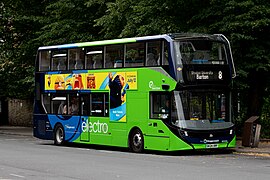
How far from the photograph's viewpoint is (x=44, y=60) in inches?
1163

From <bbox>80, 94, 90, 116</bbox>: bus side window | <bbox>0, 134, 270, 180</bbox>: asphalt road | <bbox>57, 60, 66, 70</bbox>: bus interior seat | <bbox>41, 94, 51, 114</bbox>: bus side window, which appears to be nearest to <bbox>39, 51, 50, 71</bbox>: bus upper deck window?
<bbox>57, 60, 66, 70</bbox>: bus interior seat

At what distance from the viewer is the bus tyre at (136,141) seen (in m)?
23.9

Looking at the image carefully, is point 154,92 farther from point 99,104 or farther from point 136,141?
point 99,104

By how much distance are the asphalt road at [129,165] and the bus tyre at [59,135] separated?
391 cm

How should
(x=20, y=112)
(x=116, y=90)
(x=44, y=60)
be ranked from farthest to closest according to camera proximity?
(x=20, y=112)
(x=44, y=60)
(x=116, y=90)

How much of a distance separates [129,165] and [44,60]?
12036mm

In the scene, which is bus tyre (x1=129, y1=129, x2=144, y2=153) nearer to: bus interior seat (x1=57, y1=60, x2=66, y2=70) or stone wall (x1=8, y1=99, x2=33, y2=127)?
bus interior seat (x1=57, y1=60, x2=66, y2=70)

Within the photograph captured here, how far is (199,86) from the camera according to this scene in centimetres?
2270

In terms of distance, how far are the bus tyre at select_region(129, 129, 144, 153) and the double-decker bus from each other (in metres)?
0.02

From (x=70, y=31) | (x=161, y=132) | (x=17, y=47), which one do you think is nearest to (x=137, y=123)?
(x=161, y=132)

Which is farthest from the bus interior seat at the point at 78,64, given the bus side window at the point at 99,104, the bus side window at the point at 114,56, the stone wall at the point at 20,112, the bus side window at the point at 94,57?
the stone wall at the point at 20,112

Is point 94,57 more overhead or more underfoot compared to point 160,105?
more overhead

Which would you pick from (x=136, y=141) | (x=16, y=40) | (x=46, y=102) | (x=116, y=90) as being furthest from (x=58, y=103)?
(x=16, y=40)

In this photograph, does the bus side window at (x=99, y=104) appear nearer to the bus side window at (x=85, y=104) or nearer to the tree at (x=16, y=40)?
the bus side window at (x=85, y=104)
